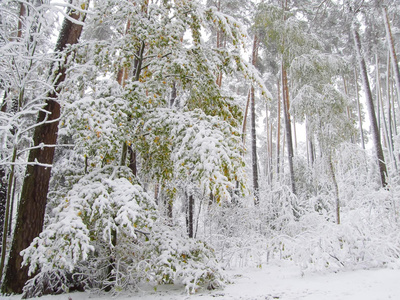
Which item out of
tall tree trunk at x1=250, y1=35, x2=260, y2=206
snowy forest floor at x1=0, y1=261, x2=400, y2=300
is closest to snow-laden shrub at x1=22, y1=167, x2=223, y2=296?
snowy forest floor at x1=0, y1=261, x2=400, y2=300

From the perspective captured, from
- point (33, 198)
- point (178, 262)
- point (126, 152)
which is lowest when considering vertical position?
point (178, 262)

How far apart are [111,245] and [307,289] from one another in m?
2.78

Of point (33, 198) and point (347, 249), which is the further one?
point (347, 249)

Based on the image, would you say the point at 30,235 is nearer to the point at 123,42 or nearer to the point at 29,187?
the point at 29,187

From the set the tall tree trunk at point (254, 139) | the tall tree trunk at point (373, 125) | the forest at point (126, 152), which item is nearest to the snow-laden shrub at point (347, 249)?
the forest at point (126, 152)

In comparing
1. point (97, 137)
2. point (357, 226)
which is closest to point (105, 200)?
point (97, 137)

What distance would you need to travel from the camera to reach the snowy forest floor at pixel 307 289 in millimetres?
3268

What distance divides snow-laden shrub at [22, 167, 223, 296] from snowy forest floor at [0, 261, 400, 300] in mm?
203

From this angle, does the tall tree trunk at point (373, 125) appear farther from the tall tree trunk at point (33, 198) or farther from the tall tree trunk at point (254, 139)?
the tall tree trunk at point (33, 198)

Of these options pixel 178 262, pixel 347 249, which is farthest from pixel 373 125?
pixel 178 262

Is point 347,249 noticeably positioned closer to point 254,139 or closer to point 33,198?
point 33,198

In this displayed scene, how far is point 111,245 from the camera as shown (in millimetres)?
3309

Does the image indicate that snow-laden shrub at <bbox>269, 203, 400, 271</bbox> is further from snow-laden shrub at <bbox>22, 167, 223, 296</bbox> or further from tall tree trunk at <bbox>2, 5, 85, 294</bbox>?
tall tree trunk at <bbox>2, 5, 85, 294</bbox>

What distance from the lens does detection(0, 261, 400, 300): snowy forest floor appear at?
10.7 ft
